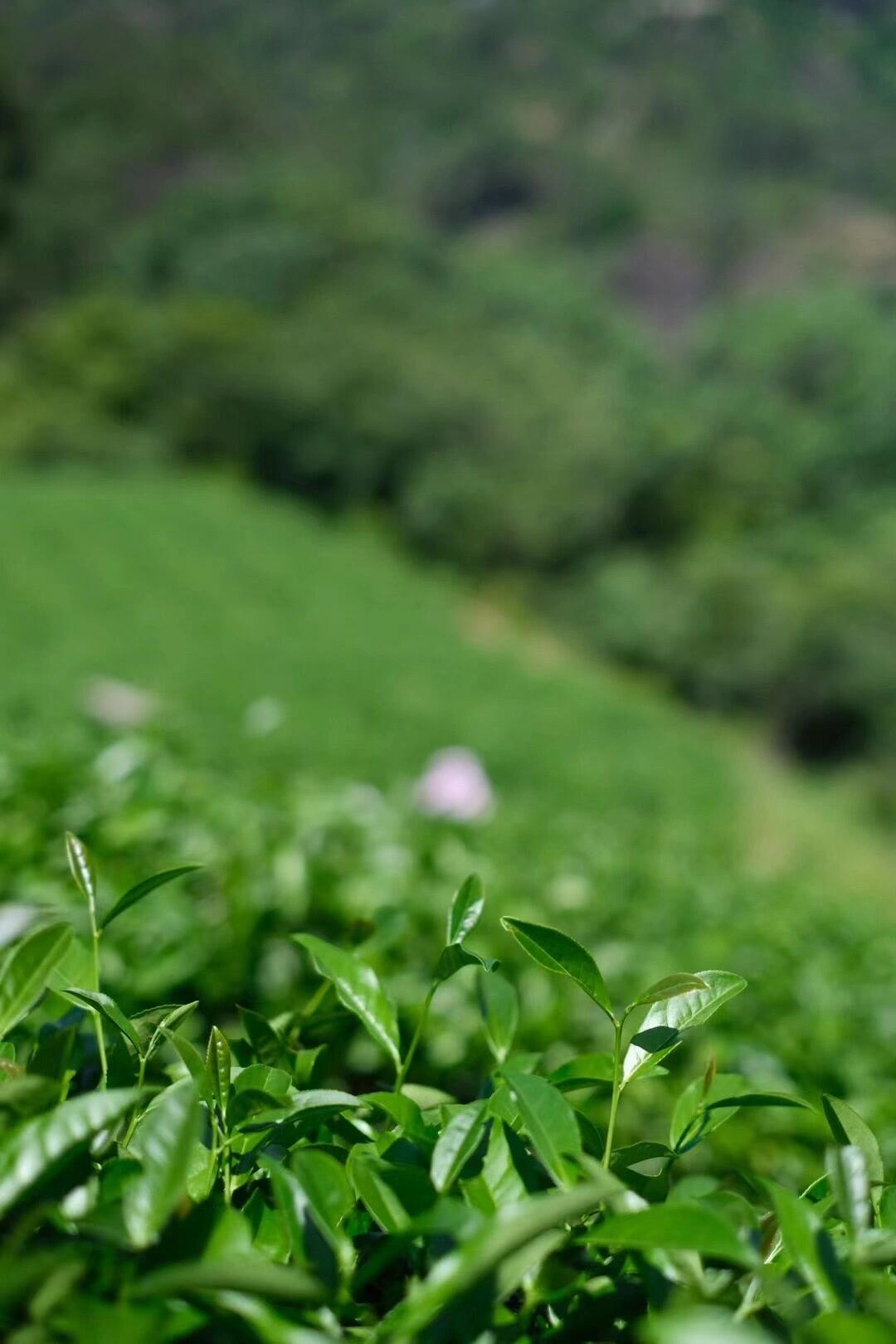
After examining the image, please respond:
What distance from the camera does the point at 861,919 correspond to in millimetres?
3242

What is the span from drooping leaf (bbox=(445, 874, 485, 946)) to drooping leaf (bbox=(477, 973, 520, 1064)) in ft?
0.12

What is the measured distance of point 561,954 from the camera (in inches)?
17.5

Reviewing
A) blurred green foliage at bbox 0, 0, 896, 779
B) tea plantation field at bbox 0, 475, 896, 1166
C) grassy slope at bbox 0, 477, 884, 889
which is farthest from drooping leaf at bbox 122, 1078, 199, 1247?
blurred green foliage at bbox 0, 0, 896, 779

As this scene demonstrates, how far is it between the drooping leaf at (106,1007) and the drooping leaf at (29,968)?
3 cm

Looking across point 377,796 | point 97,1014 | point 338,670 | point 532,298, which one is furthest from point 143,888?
point 532,298

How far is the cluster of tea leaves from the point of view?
326mm

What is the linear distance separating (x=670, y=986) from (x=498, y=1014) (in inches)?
4.5

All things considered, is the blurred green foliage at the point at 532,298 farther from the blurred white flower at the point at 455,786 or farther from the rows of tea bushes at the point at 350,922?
the rows of tea bushes at the point at 350,922

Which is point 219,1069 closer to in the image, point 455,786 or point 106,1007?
point 106,1007

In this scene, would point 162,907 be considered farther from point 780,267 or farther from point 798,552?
point 780,267

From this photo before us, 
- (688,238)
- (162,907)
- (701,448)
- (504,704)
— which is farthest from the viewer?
(688,238)

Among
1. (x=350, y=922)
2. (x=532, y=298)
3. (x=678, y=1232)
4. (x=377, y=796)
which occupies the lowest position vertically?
(x=532, y=298)

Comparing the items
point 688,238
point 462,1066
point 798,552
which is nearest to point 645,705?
point 798,552

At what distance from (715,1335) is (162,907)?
1.05 m
